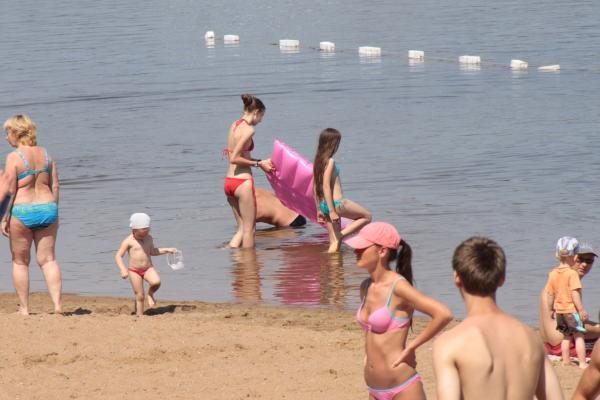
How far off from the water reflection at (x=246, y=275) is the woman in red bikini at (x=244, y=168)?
0.21m

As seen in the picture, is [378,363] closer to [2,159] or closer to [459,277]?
[459,277]

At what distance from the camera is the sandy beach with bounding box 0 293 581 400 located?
27.8ft

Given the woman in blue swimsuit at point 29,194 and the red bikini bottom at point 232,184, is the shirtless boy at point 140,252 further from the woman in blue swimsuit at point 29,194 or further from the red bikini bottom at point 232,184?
the red bikini bottom at point 232,184

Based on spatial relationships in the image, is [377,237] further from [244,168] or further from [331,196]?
[244,168]

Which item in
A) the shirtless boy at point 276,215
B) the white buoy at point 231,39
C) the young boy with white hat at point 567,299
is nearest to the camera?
the young boy with white hat at point 567,299

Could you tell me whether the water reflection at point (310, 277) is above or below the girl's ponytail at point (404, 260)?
below

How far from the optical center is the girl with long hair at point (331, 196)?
42.3 ft

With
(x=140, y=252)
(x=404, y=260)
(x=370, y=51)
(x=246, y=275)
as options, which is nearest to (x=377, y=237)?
(x=404, y=260)

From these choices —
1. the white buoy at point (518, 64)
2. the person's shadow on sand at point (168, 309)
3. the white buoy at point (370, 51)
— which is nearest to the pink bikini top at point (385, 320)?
the person's shadow on sand at point (168, 309)

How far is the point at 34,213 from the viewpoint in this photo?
9883 mm

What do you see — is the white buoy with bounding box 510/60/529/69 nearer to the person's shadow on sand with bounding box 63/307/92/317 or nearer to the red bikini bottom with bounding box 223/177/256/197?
the red bikini bottom with bounding box 223/177/256/197

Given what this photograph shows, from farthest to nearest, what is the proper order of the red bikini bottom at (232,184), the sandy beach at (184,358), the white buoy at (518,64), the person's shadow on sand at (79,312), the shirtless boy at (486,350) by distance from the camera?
the white buoy at (518,64) < the red bikini bottom at (232,184) < the person's shadow on sand at (79,312) < the sandy beach at (184,358) < the shirtless boy at (486,350)

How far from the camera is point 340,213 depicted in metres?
13.2

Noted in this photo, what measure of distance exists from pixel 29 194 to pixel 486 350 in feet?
19.0
